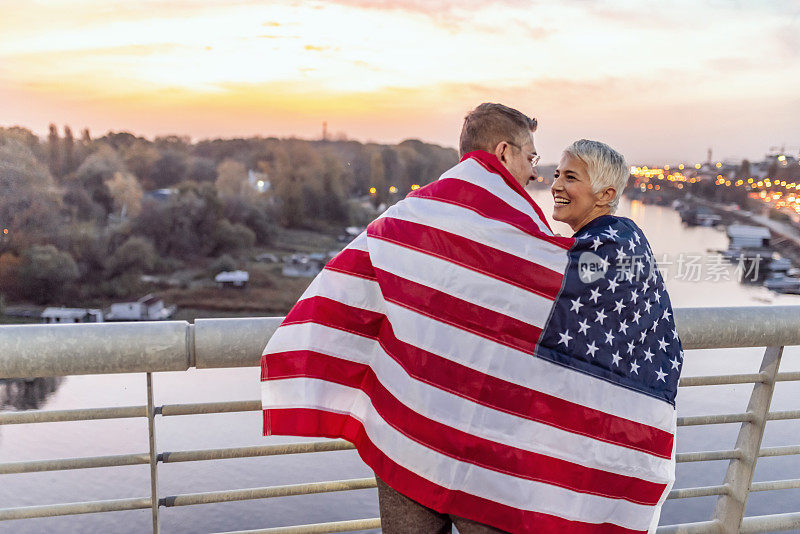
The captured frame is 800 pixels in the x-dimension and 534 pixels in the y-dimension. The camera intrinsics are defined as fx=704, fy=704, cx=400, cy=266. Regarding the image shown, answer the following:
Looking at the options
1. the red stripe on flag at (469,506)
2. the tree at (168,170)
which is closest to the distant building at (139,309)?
the tree at (168,170)

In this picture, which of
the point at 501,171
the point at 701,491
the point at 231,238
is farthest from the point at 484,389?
the point at 231,238

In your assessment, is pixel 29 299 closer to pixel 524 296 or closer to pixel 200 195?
pixel 200 195

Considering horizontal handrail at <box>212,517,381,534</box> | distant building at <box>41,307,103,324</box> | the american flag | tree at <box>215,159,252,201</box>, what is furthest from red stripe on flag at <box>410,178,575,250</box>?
Answer: tree at <box>215,159,252,201</box>

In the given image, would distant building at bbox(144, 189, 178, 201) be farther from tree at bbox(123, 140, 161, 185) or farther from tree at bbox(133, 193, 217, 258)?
tree at bbox(123, 140, 161, 185)

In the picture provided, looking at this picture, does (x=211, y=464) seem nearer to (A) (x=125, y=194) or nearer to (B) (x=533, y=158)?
(A) (x=125, y=194)

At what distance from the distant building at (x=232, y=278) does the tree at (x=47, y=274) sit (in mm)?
7528

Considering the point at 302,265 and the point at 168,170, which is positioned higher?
the point at 168,170

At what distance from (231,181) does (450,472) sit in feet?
143

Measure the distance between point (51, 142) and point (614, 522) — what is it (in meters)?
45.8

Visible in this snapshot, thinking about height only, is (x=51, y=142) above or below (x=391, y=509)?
below

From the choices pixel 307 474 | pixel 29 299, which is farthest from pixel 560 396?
pixel 29 299

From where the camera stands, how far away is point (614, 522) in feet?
4.32

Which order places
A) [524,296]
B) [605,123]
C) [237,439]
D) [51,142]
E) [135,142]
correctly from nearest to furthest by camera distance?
[524,296]
[237,439]
[51,142]
[135,142]
[605,123]

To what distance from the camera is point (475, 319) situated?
47.3 inches
